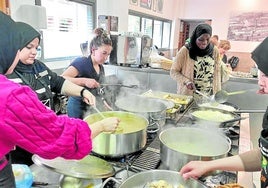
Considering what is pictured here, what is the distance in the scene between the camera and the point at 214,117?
1.54 m

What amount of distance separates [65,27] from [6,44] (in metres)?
2.95

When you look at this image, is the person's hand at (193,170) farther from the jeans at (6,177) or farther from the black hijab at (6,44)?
the black hijab at (6,44)

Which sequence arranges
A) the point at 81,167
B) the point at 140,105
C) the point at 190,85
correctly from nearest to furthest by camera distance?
1. the point at 81,167
2. the point at 140,105
3. the point at 190,85

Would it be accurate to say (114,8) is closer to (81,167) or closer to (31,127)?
(81,167)

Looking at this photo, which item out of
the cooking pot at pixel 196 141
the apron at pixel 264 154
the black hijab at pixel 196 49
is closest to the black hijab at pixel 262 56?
the apron at pixel 264 154

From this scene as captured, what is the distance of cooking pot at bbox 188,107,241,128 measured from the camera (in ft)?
4.41

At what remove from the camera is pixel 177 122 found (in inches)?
59.8

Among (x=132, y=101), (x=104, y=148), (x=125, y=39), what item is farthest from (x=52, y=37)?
(x=104, y=148)

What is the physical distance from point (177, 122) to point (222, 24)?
5813 mm

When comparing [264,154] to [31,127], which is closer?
[31,127]

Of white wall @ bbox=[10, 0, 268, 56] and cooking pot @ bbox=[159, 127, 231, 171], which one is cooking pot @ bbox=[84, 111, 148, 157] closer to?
cooking pot @ bbox=[159, 127, 231, 171]

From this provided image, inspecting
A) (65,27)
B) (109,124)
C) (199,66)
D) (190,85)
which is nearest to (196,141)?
(109,124)

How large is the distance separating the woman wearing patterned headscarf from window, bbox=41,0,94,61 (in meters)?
1.84

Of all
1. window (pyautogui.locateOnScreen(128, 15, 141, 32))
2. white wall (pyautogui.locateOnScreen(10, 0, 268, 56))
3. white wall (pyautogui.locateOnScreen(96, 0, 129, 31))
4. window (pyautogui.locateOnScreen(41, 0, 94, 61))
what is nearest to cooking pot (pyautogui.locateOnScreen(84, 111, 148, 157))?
window (pyautogui.locateOnScreen(41, 0, 94, 61))
